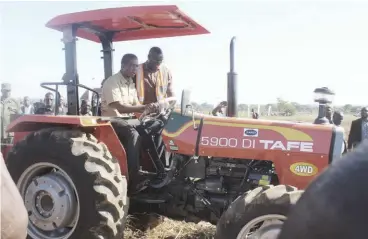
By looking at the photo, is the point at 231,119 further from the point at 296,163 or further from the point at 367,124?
the point at 367,124

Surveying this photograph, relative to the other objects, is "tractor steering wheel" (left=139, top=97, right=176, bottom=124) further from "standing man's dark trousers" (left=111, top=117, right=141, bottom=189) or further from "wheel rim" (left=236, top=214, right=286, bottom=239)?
"wheel rim" (left=236, top=214, right=286, bottom=239)

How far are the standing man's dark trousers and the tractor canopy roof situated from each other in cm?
98

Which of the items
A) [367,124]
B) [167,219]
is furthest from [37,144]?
[367,124]

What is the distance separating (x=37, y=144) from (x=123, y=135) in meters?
0.79

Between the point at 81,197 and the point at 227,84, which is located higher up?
the point at 227,84

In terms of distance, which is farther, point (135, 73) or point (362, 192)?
point (135, 73)

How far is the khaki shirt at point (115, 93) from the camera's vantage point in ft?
15.1

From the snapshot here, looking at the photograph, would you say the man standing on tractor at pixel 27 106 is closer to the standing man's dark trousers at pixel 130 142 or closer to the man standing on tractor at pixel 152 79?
the man standing on tractor at pixel 152 79

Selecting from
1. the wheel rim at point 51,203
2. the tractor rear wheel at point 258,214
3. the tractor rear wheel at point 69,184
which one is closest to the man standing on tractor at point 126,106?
the tractor rear wheel at point 69,184

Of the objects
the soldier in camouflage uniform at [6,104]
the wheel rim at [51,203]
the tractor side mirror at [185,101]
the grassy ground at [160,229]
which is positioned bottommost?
the grassy ground at [160,229]

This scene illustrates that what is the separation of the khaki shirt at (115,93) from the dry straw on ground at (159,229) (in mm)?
1087

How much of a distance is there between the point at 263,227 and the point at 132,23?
2473 millimetres

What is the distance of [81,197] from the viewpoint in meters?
3.95

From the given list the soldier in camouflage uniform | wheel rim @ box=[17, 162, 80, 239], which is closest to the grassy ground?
wheel rim @ box=[17, 162, 80, 239]
